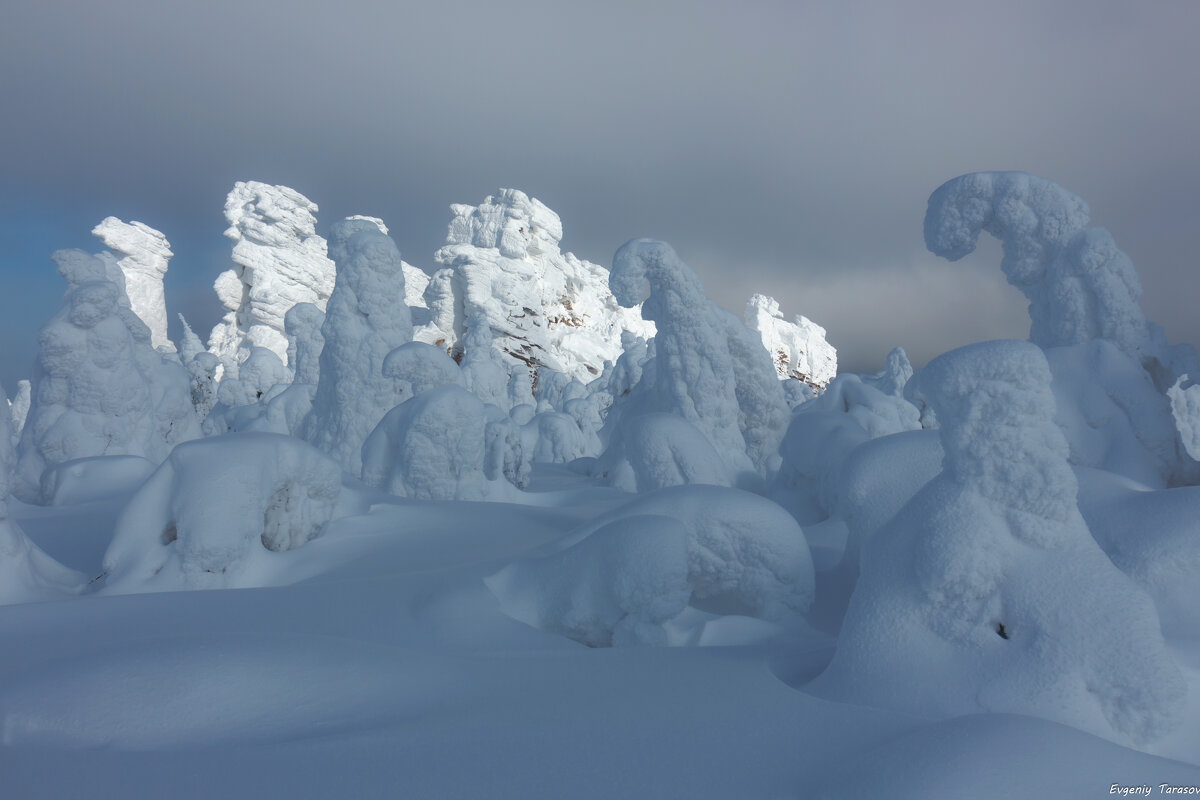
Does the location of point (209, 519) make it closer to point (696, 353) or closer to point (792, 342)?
point (696, 353)

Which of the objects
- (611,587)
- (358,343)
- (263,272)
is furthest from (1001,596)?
(263,272)

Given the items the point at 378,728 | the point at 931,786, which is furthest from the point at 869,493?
the point at 378,728

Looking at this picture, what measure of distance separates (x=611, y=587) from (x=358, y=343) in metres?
8.48

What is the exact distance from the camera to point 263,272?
43281 millimetres

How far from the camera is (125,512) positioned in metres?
5.23

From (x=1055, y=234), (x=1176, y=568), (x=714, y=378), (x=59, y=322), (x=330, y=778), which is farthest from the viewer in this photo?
(x=59, y=322)

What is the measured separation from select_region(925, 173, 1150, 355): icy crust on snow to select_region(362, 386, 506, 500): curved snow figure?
5576 mm

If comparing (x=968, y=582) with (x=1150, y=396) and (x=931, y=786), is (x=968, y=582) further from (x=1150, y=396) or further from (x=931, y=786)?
(x=1150, y=396)

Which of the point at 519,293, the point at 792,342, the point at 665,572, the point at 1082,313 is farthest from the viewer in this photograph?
the point at 792,342

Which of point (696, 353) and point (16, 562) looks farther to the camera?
point (696, 353)

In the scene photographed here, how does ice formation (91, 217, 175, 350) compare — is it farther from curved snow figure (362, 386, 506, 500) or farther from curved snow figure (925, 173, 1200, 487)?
curved snow figure (925, 173, 1200, 487)

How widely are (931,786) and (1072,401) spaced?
5700 mm

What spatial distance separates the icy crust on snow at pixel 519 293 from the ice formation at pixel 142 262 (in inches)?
714

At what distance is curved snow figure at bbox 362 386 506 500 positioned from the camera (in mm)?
8039
